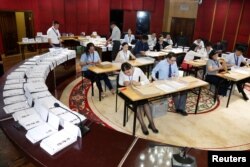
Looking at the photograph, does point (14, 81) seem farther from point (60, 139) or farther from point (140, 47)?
point (140, 47)

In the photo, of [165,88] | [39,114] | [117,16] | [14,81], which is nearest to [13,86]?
[14,81]

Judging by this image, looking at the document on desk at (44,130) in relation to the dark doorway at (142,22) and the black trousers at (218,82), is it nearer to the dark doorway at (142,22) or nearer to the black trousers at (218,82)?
the black trousers at (218,82)

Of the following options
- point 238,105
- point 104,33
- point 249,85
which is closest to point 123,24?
point 104,33

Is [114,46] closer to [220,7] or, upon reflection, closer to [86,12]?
[86,12]

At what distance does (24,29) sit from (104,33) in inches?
158

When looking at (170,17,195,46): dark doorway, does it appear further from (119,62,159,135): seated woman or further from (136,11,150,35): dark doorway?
(119,62,159,135): seated woman

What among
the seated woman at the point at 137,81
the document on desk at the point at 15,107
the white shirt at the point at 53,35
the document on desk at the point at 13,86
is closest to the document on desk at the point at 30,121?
the document on desk at the point at 15,107

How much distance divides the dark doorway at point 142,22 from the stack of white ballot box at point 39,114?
9.22 meters

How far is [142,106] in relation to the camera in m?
3.82

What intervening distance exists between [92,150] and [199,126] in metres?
2.87

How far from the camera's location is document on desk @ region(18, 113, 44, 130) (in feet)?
7.01

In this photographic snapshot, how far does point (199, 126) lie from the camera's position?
13.5ft

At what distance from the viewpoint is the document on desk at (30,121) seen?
7.01 ft

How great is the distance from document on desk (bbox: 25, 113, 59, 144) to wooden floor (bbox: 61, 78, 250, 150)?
75.5 inches
